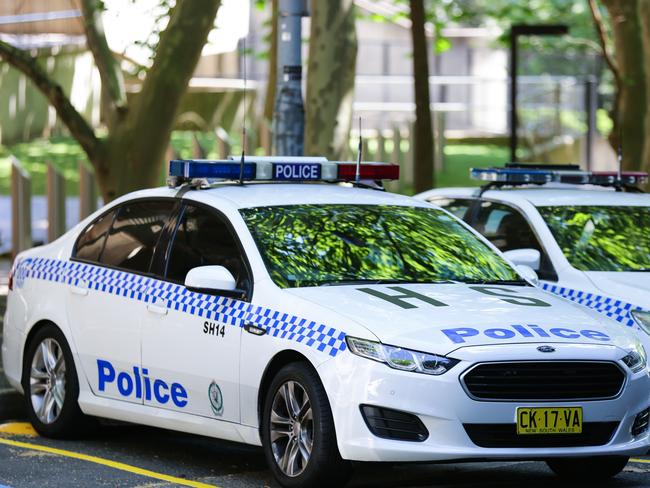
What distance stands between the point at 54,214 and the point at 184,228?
9781 mm

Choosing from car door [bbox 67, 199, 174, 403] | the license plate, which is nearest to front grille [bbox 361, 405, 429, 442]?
the license plate

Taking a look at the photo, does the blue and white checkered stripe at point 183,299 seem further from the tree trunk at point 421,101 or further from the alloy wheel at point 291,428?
the tree trunk at point 421,101

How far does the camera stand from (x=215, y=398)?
7816 millimetres

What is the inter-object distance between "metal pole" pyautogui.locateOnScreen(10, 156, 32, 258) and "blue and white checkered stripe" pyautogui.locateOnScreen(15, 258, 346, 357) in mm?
8407

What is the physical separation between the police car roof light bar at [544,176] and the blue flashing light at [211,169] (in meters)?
2.69

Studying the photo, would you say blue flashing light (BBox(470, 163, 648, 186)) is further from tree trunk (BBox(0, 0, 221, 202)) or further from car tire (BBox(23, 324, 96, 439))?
tree trunk (BBox(0, 0, 221, 202))

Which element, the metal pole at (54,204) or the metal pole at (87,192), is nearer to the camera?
the metal pole at (54,204)

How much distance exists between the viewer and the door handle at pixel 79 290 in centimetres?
895

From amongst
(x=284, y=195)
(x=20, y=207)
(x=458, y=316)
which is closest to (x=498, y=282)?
(x=458, y=316)

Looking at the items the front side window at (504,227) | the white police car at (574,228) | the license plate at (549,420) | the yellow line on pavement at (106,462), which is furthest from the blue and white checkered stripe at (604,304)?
the yellow line on pavement at (106,462)

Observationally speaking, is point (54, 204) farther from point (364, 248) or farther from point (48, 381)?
point (364, 248)

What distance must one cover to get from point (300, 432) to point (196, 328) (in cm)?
102

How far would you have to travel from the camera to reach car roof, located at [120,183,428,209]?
841cm

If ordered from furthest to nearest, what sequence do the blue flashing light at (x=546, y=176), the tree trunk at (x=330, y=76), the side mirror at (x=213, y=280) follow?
the tree trunk at (x=330, y=76) < the blue flashing light at (x=546, y=176) < the side mirror at (x=213, y=280)
